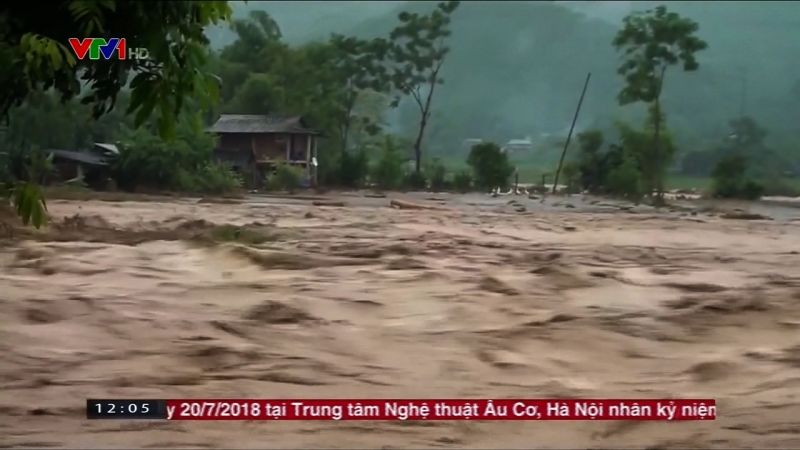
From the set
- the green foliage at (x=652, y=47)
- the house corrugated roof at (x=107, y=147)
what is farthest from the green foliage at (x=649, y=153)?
the house corrugated roof at (x=107, y=147)

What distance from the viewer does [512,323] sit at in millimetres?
3676

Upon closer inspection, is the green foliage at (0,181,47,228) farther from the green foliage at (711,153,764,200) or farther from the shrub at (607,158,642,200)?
the shrub at (607,158,642,200)

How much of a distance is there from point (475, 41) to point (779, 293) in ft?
20.3

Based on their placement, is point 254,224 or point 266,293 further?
point 254,224

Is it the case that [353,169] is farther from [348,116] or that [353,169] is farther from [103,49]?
[103,49]

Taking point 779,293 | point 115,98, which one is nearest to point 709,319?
point 779,293

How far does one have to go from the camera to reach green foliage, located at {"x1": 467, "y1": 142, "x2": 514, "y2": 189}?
739cm

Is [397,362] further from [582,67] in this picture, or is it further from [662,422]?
[582,67]

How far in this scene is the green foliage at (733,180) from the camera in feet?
20.0

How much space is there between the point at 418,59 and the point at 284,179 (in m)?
2.68

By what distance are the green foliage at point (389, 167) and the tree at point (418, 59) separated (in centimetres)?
18

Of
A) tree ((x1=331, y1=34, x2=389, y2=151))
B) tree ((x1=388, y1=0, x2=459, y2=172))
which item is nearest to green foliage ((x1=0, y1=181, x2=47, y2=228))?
tree ((x1=388, y1=0, x2=459, y2=172))

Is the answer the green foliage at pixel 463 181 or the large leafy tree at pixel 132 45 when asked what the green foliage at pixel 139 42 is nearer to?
the large leafy tree at pixel 132 45

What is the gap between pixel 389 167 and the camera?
8.27m
